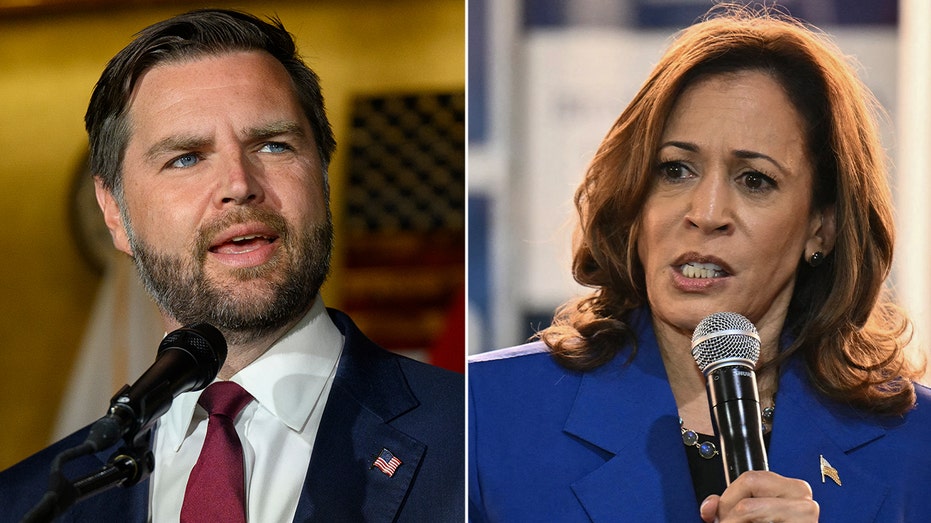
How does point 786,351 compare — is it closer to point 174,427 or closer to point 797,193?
point 797,193

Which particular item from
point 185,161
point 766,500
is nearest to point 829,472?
point 766,500

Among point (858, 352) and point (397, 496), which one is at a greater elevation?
point (858, 352)

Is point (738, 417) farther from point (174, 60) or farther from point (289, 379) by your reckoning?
point (174, 60)

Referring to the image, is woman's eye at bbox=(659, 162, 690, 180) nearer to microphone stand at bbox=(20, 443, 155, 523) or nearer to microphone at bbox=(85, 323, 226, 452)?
microphone at bbox=(85, 323, 226, 452)

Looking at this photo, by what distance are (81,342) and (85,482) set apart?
273 cm

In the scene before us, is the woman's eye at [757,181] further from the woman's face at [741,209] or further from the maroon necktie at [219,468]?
the maroon necktie at [219,468]

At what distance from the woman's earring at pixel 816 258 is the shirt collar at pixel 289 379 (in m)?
1.12

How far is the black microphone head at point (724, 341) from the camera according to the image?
84.0 inches

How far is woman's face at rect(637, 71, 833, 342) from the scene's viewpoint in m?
2.40

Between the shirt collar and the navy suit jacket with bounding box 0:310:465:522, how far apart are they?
0.06 metres

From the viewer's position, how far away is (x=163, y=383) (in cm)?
201

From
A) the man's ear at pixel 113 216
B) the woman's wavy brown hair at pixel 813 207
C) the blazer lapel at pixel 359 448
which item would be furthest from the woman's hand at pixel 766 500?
the man's ear at pixel 113 216

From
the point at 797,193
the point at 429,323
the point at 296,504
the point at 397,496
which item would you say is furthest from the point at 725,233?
the point at 429,323

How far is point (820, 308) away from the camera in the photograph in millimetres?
2391
